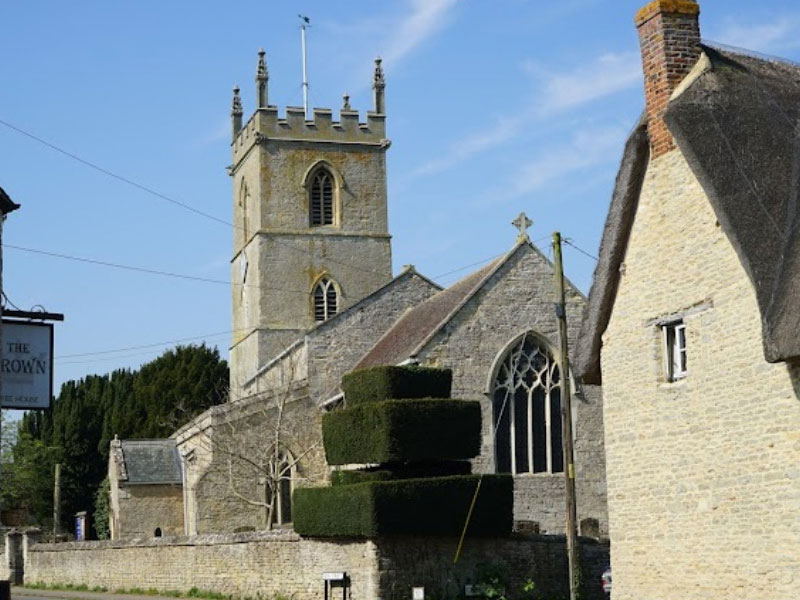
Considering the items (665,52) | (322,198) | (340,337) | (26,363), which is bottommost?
(26,363)

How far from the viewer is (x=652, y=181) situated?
2061cm

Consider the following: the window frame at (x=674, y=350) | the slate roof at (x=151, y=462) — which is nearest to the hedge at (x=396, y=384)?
the window frame at (x=674, y=350)

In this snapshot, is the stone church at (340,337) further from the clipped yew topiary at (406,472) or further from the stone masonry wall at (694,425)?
the stone masonry wall at (694,425)

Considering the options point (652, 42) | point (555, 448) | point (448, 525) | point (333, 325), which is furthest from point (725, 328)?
point (333, 325)

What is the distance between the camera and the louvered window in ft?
192

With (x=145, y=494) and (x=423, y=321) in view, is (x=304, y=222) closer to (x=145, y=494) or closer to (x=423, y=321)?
(x=145, y=494)

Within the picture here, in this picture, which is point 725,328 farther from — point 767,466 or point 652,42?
point 652,42

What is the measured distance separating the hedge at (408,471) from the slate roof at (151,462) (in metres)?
20.4

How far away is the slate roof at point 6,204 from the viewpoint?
17.6 m

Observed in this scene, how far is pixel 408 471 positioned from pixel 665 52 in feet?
37.4

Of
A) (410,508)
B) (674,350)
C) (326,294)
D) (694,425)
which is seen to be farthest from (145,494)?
(694,425)

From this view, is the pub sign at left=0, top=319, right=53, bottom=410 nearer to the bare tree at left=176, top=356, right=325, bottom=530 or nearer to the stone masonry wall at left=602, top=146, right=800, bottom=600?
the stone masonry wall at left=602, top=146, right=800, bottom=600

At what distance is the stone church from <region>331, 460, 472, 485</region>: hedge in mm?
5027

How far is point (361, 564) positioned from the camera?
28125 millimetres
